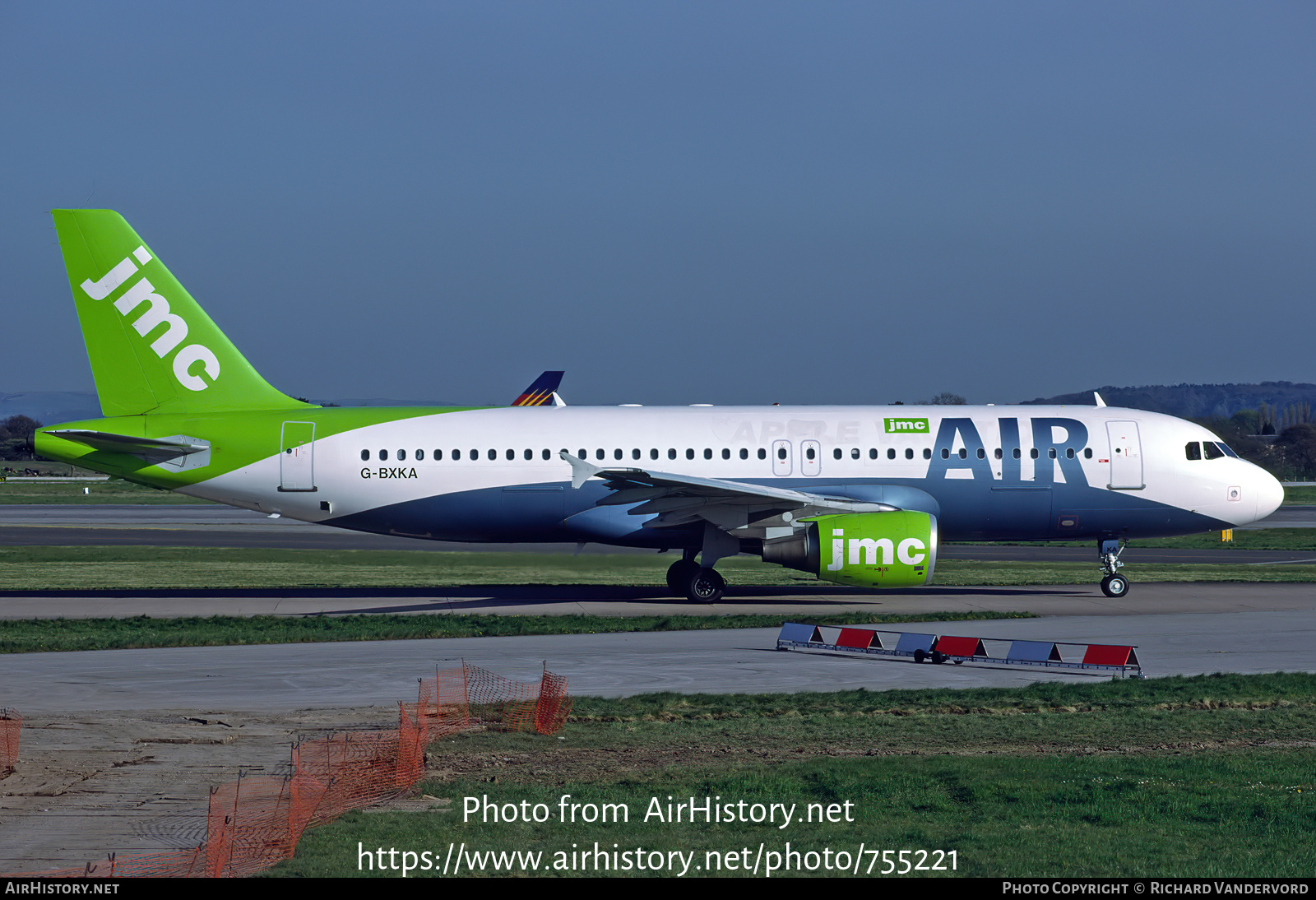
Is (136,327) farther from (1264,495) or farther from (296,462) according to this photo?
(1264,495)

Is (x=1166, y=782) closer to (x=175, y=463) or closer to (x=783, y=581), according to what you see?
(x=783, y=581)

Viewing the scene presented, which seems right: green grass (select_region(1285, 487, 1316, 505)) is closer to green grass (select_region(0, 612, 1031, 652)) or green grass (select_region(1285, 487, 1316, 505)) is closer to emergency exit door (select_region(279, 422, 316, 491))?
green grass (select_region(0, 612, 1031, 652))

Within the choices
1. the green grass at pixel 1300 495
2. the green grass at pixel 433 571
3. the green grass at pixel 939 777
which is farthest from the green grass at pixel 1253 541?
the green grass at pixel 939 777

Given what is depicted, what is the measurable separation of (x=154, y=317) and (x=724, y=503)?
14.5m

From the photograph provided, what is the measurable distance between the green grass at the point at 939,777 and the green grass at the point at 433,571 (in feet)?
49.1

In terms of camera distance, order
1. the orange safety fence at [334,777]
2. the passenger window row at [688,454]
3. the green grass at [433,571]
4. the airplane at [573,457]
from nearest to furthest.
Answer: the orange safety fence at [334,777] → the airplane at [573,457] → the passenger window row at [688,454] → the green grass at [433,571]

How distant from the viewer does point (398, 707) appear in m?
17.2

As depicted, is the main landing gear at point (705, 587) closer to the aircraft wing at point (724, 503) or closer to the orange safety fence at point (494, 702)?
the aircraft wing at point (724, 503)

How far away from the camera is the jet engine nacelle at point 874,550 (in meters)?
27.4

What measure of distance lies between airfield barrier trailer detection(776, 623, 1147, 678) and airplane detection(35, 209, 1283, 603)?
22.0ft

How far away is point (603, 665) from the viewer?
20891mm

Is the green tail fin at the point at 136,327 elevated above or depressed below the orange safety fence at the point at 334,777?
above

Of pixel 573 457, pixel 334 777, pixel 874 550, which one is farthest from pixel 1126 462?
pixel 334 777

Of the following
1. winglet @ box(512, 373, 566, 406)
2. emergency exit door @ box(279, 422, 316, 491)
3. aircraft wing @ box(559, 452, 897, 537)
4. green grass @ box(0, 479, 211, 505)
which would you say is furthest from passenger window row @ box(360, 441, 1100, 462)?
green grass @ box(0, 479, 211, 505)
